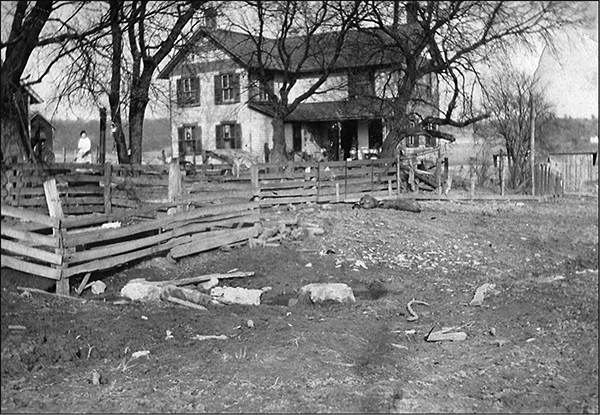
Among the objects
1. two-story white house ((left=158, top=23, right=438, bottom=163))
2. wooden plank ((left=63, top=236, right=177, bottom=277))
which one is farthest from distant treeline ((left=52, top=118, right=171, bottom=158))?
wooden plank ((left=63, top=236, right=177, bottom=277))

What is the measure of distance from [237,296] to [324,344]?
244 centimetres

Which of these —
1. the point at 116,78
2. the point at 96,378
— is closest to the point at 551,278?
the point at 96,378

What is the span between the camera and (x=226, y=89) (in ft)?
124

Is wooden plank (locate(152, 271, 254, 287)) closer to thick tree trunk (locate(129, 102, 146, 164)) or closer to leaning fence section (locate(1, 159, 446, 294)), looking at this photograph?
leaning fence section (locate(1, 159, 446, 294))

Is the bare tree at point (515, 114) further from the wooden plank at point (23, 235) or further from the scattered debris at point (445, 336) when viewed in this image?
the wooden plank at point (23, 235)

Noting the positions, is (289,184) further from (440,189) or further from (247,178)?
(440,189)

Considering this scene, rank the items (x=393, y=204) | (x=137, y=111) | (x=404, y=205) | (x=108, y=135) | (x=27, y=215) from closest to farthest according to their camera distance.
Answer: (x=27, y=215), (x=404, y=205), (x=393, y=204), (x=137, y=111), (x=108, y=135)

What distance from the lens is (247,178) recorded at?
59.8ft

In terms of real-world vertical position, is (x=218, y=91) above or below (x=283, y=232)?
above

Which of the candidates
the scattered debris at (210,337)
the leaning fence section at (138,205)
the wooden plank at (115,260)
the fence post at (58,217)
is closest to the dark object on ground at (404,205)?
the leaning fence section at (138,205)

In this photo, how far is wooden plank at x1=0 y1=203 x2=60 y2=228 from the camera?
7559 mm

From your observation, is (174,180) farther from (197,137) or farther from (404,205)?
(197,137)

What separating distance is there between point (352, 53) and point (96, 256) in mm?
20439

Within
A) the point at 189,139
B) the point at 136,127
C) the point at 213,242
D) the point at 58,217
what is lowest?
the point at 213,242
